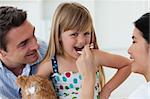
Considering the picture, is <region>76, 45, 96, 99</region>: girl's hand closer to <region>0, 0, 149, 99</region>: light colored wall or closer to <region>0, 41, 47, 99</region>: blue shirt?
<region>0, 41, 47, 99</region>: blue shirt

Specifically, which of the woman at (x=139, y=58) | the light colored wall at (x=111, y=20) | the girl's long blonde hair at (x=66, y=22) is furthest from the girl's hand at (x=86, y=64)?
the light colored wall at (x=111, y=20)

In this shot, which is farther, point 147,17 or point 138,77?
point 138,77

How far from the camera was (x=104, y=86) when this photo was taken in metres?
1.24

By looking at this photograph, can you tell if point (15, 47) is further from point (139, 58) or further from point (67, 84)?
point (139, 58)

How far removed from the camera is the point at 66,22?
3.81 feet

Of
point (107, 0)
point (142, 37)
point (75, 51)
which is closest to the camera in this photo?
point (142, 37)

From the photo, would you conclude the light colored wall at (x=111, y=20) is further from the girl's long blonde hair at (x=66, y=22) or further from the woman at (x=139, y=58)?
the woman at (x=139, y=58)

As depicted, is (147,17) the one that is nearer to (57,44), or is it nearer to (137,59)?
(137,59)

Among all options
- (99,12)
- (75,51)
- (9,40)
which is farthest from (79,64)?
(99,12)

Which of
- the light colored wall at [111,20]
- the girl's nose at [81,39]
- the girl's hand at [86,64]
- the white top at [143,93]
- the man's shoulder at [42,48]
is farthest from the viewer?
the light colored wall at [111,20]

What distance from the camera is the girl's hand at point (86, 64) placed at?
1.02m

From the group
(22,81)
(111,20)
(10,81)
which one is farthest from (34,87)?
(111,20)

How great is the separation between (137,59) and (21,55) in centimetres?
47

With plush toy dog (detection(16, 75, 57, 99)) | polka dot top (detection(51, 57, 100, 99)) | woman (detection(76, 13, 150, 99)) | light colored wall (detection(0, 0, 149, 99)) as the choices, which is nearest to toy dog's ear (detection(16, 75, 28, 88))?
plush toy dog (detection(16, 75, 57, 99))
